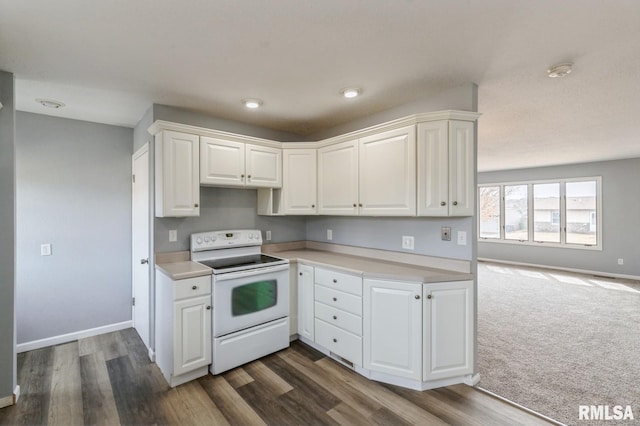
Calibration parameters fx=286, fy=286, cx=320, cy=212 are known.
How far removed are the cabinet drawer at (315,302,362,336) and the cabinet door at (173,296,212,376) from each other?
1.03 meters

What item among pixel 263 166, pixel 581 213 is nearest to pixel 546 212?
pixel 581 213

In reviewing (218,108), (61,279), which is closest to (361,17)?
(218,108)

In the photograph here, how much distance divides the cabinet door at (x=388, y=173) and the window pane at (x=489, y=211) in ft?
20.9

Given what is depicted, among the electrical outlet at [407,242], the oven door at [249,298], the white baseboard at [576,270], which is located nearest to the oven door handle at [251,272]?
the oven door at [249,298]

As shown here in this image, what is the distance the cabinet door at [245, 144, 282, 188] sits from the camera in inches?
121

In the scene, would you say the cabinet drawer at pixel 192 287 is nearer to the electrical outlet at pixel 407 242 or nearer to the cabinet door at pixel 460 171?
the electrical outlet at pixel 407 242

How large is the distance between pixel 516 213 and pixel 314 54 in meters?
7.44

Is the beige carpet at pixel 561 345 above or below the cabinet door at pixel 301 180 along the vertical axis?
below

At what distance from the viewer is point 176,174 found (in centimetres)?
261

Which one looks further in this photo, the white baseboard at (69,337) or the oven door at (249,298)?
the white baseboard at (69,337)

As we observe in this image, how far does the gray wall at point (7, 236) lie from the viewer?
2.09m

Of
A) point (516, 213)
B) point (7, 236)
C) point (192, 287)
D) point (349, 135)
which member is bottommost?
point (192, 287)

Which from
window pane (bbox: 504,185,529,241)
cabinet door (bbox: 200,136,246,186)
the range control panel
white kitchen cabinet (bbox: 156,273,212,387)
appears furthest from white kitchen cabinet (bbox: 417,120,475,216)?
window pane (bbox: 504,185,529,241)

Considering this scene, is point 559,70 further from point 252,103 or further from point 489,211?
point 489,211
